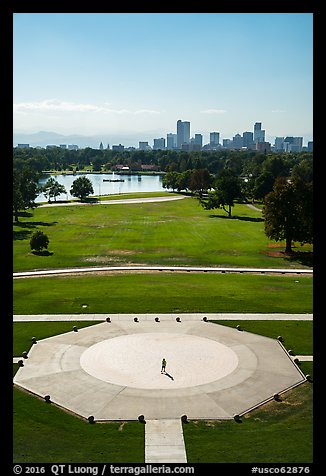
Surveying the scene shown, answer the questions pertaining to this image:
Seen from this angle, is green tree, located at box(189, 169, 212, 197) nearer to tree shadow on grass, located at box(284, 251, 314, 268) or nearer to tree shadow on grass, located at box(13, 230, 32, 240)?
tree shadow on grass, located at box(13, 230, 32, 240)

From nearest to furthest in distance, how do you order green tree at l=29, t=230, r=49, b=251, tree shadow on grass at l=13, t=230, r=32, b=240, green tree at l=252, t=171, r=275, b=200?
green tree at l=29, t=230, r=49, b=251 → tree shadow on grass at l=13, t=230, r=32, b=240 → green tree at l=252, t=171, r=275, b=200

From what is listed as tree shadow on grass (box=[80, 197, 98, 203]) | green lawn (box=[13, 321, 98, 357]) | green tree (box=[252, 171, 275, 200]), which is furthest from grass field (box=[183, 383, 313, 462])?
tree shadow on grass (box=[80, 197, 98, 203])

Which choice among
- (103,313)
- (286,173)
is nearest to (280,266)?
(103,313)

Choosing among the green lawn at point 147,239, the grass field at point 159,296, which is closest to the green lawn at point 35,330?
the grass field at point 159,296

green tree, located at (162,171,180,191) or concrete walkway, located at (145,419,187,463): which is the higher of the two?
green tree, located at (162,171,180,191)

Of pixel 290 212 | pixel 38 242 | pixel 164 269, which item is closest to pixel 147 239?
pixel 38 242

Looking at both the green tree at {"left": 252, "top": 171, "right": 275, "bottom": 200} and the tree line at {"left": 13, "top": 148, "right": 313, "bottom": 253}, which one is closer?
the tree line at {"left": 13, "top": 148, "right": 313, "bottom": 253}

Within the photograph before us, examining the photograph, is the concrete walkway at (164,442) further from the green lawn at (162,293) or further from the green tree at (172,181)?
the green tree at (172,181)

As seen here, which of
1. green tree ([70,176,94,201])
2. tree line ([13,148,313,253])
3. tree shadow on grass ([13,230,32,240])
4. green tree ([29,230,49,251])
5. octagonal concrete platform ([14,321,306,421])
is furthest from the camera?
green tree ([70,176,94,201])
